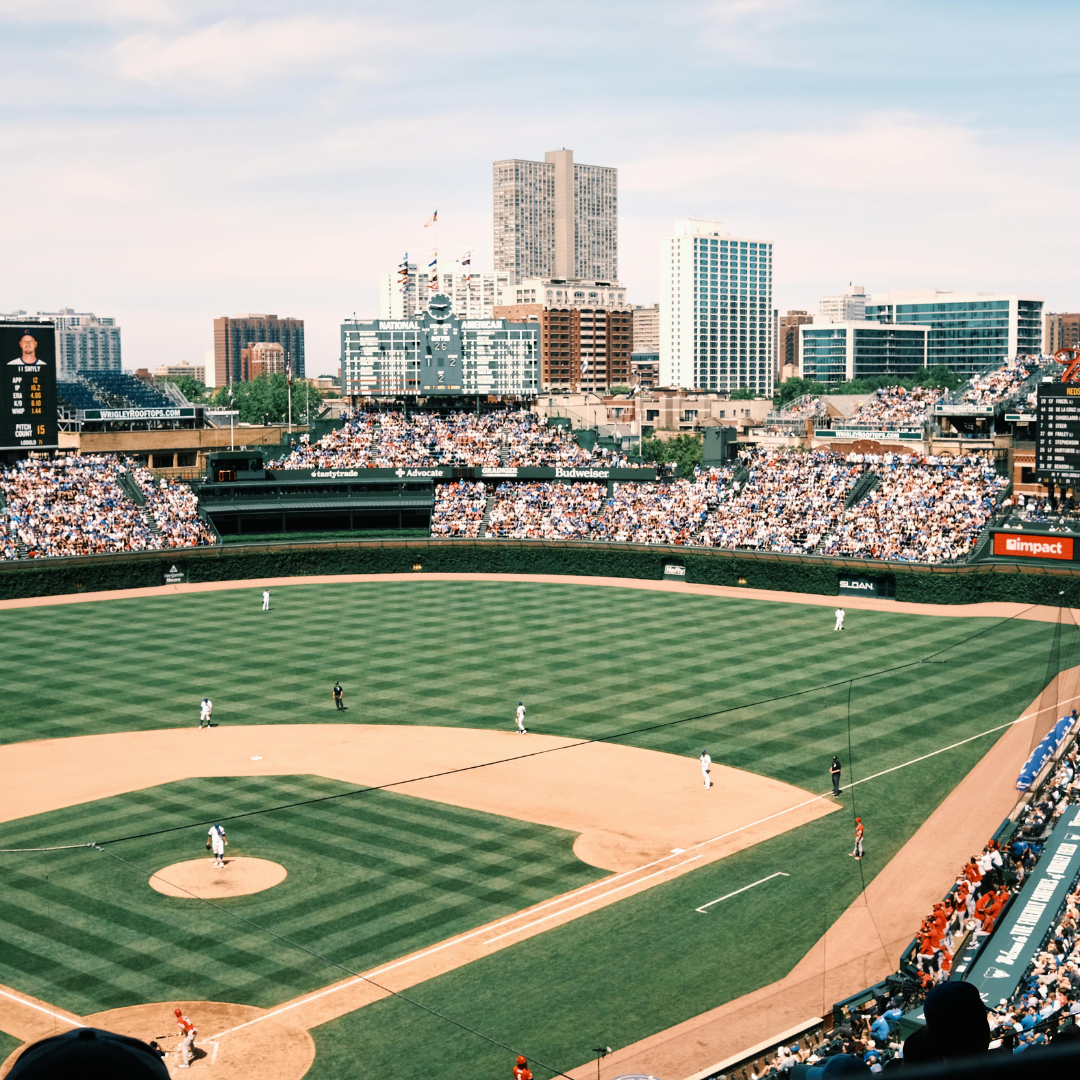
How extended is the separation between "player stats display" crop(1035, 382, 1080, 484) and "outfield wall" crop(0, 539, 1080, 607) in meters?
4.46

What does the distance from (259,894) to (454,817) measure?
6554mm

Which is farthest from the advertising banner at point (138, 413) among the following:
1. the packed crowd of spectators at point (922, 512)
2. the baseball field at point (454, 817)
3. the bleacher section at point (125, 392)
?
the packed crowd of spectators at point (922, 512)

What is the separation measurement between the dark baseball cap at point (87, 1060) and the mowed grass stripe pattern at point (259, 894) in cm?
2147

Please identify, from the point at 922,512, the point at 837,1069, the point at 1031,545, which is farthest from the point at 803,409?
the point at 837,1069

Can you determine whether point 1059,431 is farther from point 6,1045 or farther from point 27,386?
point 27,386

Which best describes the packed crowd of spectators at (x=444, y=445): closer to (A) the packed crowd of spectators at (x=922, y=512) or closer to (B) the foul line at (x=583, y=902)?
(A) the packed crowd of spectators at (x=922, y=512)

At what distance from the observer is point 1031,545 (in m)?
57.2

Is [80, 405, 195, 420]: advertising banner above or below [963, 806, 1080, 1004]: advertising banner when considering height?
above

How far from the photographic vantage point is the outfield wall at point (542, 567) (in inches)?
2339

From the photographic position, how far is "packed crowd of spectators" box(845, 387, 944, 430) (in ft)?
275

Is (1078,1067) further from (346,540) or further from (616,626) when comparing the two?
(346,540)

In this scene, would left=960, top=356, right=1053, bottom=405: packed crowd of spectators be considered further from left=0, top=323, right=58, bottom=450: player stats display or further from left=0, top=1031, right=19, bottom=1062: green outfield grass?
left=0, top=1031, right=19, bottom=1062: green outfield grass

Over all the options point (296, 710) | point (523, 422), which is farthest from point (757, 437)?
point (296, 710)

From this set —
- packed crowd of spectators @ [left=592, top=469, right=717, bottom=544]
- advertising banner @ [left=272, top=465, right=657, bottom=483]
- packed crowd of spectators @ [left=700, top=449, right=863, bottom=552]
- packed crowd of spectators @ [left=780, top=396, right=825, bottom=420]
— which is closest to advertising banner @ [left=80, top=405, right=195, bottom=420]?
advertising banner @ [left=272, top=465, right=657, bottom=483]
